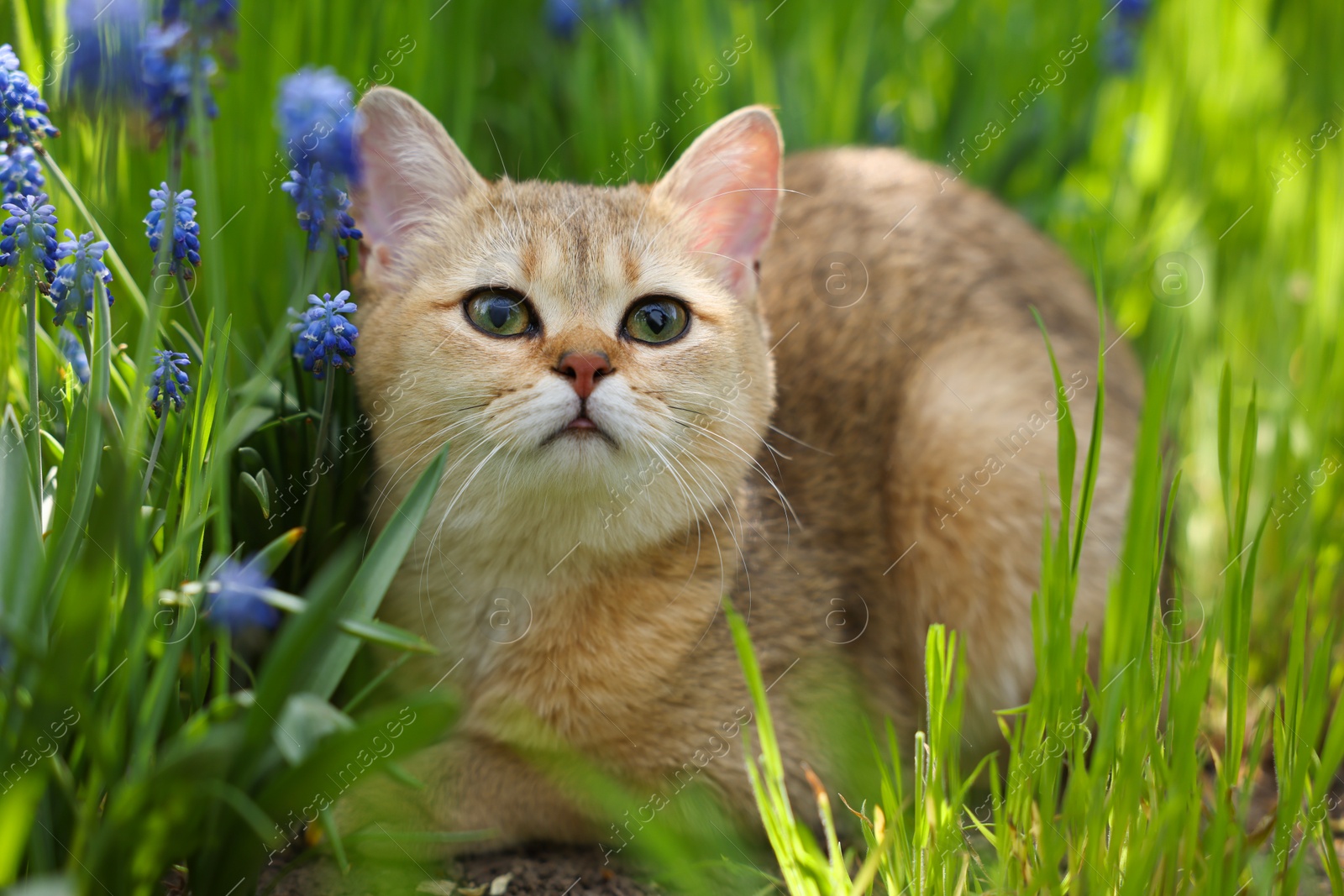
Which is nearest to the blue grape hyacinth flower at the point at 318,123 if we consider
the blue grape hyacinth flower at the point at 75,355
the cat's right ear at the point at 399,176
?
the cat's right ear at the point at 399,176

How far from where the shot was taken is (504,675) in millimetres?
2021

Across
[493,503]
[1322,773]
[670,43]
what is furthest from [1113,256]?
[493,503]

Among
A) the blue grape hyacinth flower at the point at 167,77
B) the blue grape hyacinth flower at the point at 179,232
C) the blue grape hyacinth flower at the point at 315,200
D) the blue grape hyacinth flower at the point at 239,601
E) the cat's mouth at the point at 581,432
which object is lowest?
the blue grape hyacinth flower at the point at 239,601

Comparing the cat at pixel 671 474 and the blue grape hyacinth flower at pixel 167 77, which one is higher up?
the blue grape hyacinth flower at pixel 167 77

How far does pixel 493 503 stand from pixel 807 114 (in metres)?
2.30

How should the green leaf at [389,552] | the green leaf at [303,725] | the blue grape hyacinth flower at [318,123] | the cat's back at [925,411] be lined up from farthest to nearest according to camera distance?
the cat's back at [925,411]
the blue grape hyacinth flower at [318,123]
the green leaf at [389,552]
the green leaf at [303,725]

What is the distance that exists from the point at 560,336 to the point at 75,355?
849 millimetres

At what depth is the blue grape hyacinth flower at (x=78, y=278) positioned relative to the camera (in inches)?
63.8

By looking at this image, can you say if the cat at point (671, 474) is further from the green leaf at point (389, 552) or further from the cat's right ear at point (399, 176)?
Result: the green leaf at point (389, 552)

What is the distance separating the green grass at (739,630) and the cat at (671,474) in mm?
153

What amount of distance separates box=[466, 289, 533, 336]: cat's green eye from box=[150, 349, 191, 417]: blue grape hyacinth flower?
0.50 m

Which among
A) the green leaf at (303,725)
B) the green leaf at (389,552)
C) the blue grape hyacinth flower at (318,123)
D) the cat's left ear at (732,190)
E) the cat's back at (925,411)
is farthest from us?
the cat's back at (925,411)

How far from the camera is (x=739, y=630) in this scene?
152cm

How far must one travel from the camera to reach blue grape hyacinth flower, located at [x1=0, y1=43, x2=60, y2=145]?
1.63 m
